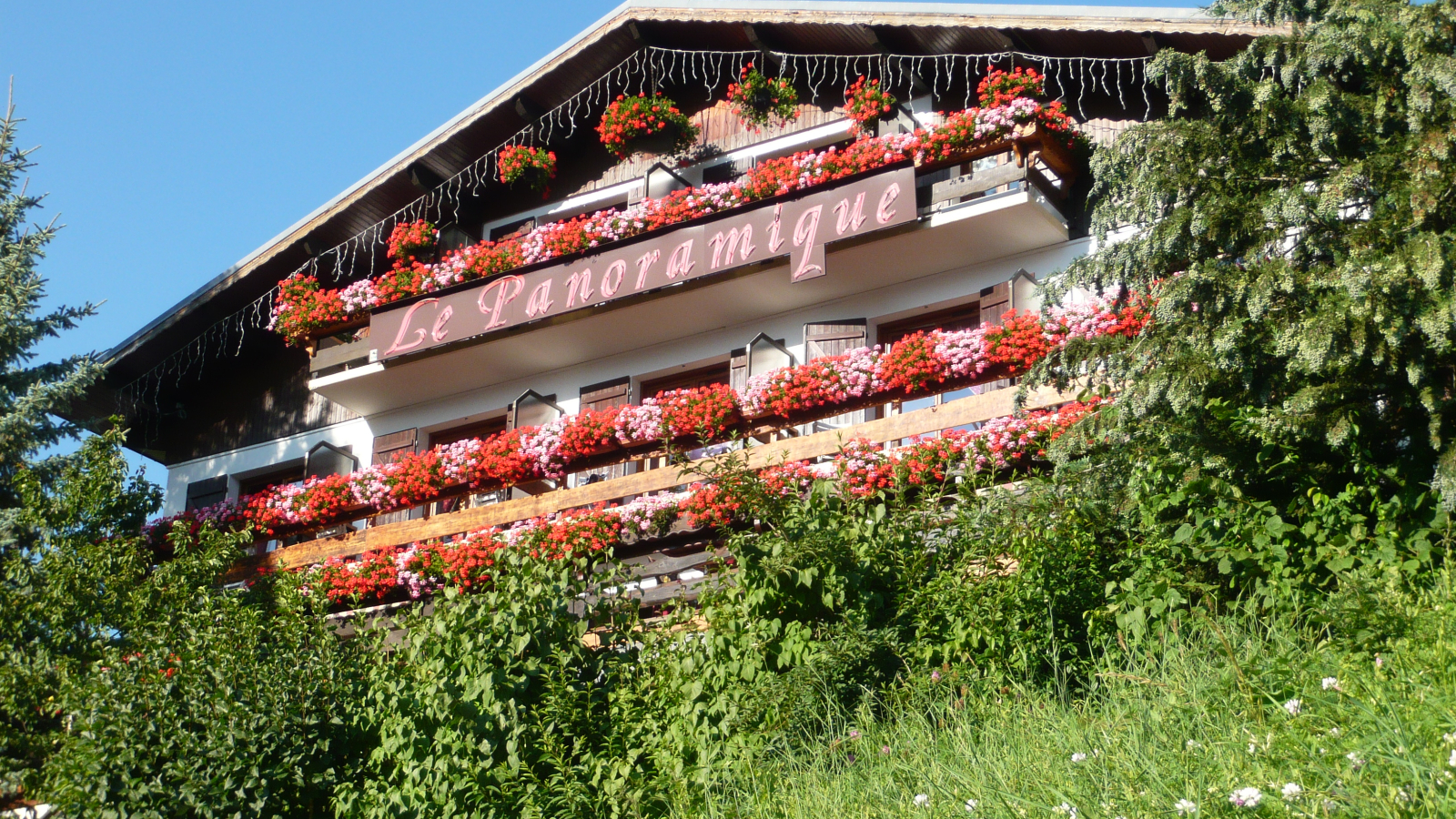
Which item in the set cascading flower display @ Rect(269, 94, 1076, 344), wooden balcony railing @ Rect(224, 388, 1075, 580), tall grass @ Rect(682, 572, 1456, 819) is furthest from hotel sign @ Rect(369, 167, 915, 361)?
tall grass @ Rect(682, 572, 1456, 819)

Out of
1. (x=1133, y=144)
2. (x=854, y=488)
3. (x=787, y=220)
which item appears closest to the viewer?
(x=1133, y=144)

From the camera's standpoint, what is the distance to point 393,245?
53.5ft

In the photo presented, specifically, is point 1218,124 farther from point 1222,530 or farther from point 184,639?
point 184,639

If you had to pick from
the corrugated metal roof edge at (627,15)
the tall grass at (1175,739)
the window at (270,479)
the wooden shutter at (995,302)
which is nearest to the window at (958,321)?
the wooden shutter at (995,302)

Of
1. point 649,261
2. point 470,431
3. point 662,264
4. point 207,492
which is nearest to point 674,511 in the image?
point 662,264

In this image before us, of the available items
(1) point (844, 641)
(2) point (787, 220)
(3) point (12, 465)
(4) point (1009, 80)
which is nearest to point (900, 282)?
(2) point (787, 220)

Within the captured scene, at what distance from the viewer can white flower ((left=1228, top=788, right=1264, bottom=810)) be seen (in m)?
3.90

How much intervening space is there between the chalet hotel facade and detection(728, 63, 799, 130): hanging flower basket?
1.2 inches

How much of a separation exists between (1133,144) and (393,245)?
423 inches

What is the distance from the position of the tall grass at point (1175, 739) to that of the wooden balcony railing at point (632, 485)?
118 inches

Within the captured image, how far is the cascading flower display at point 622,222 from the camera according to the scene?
502 inches

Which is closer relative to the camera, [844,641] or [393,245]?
[844,641]

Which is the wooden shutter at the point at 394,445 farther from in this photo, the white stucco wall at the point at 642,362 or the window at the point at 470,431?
the window at the point at 470,431

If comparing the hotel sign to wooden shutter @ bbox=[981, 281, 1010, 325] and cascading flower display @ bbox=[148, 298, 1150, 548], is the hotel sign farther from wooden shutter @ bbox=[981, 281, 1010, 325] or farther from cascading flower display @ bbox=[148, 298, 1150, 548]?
cascading flower display @ bbox=[148, 298, 1150, 548]
